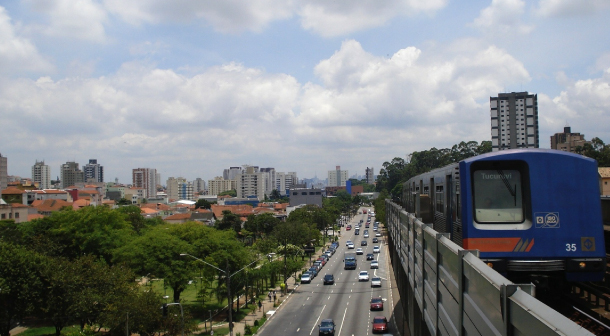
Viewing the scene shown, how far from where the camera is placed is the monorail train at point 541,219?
319 inches

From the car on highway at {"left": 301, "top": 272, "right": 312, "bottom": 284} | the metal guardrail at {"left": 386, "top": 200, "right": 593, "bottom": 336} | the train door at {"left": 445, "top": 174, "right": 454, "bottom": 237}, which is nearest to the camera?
the metal guardrail at {"left": 386, "top": 200, "right": 593, "bottom": 336}

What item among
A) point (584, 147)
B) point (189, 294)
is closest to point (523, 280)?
point (189, 294)

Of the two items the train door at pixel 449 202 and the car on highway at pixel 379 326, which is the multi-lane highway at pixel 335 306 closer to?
the car on highway at pixel 379 326

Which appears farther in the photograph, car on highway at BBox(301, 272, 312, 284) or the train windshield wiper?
car on highway at BBox(301, 272, 312, 284)

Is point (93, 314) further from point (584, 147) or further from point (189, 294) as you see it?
point (584, 147)

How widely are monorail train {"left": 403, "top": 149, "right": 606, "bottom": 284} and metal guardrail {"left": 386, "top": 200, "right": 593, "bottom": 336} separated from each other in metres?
0.82

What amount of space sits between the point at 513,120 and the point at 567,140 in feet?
191

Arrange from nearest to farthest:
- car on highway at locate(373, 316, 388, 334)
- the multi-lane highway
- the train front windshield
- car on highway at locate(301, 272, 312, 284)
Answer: the train front windshield → car on highway at locate(373, 316, 388, 334) → the multi-lane highway → car on highway at locate(301, 272, 312, 284)

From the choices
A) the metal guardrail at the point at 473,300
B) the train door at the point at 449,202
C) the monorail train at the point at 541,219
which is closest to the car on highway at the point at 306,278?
the metal guardrail at the point at 473,300

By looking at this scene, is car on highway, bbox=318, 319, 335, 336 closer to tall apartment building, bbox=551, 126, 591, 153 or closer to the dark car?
the dark car

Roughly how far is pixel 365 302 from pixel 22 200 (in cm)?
8611

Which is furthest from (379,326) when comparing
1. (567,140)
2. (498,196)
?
(567,140)

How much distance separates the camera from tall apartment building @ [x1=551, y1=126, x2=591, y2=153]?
69.1 metres

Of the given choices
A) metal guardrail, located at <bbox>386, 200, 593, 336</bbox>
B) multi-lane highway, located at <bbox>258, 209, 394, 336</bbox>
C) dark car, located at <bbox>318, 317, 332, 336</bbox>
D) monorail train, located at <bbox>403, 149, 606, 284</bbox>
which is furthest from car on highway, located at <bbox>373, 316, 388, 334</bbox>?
monorail train, located at <bbox>403, 149, 606, 284</bbox>
